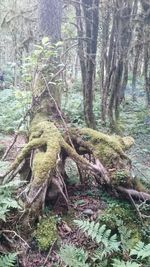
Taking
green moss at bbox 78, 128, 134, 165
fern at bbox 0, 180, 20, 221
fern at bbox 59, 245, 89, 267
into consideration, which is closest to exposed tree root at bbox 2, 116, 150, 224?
green moss at bbox 78, 128, 134, 165

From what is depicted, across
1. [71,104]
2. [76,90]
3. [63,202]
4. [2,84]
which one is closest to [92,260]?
[63,202]

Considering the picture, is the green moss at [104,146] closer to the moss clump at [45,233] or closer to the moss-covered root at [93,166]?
the moss-covered root at [93,166]

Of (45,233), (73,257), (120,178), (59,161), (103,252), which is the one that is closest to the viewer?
(73,257)

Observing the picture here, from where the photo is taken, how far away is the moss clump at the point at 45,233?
13.0 feet

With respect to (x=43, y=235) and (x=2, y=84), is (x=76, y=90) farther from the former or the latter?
(x=43, y=235)

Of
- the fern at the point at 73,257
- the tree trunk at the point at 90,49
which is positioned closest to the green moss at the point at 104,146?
the fern at the point at 73,257

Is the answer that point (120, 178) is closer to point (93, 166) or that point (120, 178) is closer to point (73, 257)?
point (93, 166)

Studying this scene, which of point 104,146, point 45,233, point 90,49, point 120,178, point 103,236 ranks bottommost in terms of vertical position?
point 45,233

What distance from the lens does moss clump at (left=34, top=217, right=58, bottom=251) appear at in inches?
156

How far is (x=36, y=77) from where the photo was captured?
607 centimetres

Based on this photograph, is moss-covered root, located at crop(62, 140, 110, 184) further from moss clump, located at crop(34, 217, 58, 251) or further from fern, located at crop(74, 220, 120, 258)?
fern, located at crop(74, 220, 120, 258)

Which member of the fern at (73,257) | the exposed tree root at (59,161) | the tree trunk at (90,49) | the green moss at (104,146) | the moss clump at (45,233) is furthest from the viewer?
the tree trunk at (90,49)

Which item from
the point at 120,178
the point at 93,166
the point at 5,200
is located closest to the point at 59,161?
the point at 93,166

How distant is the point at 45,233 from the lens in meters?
4.05
